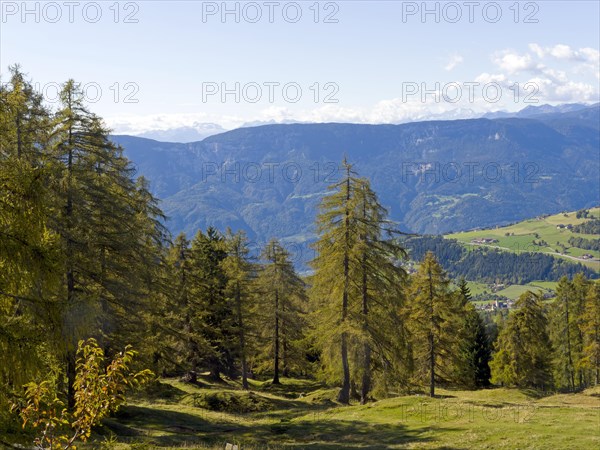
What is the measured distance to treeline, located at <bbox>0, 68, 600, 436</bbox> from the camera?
1043cm

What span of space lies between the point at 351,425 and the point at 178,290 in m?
16.6

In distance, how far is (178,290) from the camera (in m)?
38.5

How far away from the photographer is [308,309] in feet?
191

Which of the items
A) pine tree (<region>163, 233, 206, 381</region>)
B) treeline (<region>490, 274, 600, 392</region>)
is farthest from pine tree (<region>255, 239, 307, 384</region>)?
treeline (<region>490, 274, 600, 392</region>)

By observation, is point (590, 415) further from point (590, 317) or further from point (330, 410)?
point (590, 317)

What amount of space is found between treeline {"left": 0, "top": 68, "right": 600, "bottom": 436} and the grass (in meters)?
2.66

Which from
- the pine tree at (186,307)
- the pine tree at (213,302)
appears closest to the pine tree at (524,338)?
the pine tree at (213,302)

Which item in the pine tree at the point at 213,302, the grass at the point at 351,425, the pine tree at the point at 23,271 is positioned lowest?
the grass at the point at 351,425

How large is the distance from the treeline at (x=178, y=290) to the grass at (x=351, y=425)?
266 cm

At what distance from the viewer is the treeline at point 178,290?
10.4 meters

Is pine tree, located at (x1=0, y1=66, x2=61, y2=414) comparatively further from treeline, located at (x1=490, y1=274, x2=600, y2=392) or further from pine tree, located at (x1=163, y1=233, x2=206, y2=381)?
treeline, located at (x1=490, y1=274, x2=600, y2=392)

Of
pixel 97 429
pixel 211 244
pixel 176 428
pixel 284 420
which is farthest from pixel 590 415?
pixel 211 244

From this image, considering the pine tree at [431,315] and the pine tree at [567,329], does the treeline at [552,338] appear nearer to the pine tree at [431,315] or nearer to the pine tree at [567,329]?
the pine tree at [567,329]

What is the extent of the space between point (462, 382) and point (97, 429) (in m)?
52.3
